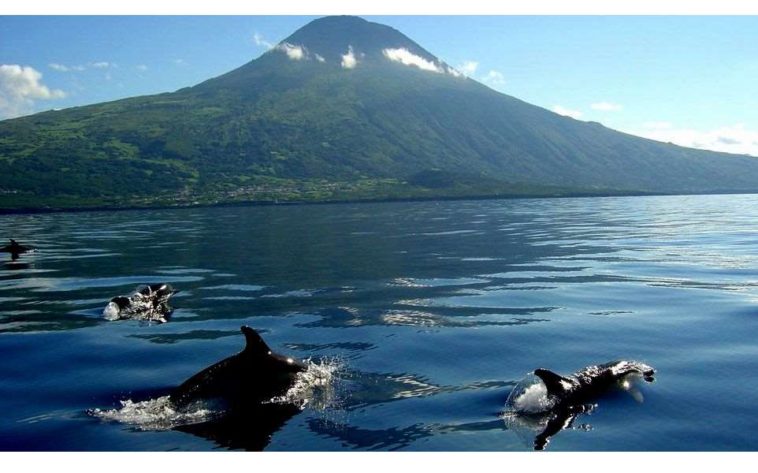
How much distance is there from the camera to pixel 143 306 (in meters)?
29.0

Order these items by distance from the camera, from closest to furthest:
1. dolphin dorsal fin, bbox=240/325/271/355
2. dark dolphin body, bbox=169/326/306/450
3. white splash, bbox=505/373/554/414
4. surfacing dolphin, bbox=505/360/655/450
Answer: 1. surfacing dolphin, bbox=505/360/655/450
2. dark dolphin body, bbox=169/326/306/450
3. white splash, bbox=505/373/554/414
4. dolphin dorsal fin, bbox=240/325/271/355

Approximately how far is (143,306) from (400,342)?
12770 mm

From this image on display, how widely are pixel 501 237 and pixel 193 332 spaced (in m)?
44.9

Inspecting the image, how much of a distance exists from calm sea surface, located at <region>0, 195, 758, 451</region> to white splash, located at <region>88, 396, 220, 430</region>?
8cm

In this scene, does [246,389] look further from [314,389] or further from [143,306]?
[143,306]

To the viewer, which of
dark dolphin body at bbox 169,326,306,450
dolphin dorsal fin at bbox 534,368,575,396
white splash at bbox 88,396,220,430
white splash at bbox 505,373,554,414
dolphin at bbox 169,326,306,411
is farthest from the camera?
dolphin at bbox 169,326,306,411

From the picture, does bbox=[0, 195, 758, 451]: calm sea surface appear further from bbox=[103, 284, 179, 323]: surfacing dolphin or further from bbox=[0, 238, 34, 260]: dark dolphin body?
bbox=[0, 238, 34, 260]: dark dolphin body

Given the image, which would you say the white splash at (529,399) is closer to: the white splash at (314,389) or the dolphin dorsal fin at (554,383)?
the dolphin dorsal fin at (554,383)

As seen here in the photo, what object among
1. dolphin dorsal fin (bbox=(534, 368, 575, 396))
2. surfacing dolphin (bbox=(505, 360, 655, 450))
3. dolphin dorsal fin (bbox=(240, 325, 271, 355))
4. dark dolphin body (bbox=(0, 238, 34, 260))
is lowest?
dark dolphin body (bbox=(0, 238, 34, 260))

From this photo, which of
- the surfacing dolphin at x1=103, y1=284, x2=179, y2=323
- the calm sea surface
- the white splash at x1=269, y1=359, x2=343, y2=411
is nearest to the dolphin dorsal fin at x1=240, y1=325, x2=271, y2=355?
the white splash at x1=269, y1=359, x2=343, y2=411

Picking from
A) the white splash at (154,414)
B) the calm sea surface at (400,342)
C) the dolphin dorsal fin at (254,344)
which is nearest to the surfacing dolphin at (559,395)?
the calm sea surface at (400,342)

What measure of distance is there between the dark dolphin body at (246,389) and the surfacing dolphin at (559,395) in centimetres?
517

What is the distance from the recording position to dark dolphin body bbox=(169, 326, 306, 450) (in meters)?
14.7

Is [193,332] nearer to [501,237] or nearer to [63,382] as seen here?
[63,382]
